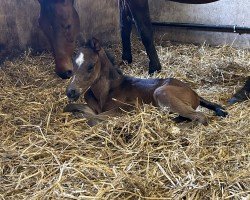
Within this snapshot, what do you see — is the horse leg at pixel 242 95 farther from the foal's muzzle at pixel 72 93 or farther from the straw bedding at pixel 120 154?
the foal's muzzle at pixel 72 93

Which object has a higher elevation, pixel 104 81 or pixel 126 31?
pixel 104 81

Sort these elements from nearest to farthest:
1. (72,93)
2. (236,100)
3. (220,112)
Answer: (72,93) → (220,112) → (236,100)

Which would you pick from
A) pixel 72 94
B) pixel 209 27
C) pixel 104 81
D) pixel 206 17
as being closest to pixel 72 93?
pixel 72 94

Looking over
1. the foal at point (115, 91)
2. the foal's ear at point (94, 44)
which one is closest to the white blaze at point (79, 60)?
the foal at point (115, 91)

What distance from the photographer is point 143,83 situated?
3.18 meters

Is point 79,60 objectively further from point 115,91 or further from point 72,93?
point 115,91

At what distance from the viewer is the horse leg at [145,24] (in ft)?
14.0

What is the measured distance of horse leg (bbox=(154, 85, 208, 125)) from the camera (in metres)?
2.83

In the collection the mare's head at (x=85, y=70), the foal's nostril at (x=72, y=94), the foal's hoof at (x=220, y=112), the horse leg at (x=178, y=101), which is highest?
the mare's head at (x=85, y=70)

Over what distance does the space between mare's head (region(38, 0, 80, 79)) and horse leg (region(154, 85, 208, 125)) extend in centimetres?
127

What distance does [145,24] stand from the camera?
439 cm

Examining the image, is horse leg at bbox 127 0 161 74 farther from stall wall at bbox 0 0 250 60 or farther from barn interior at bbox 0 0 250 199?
stall wall at bbox 0 0 250 60

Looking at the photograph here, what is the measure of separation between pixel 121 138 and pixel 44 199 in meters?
0.78

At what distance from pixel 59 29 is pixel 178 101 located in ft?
5.20
